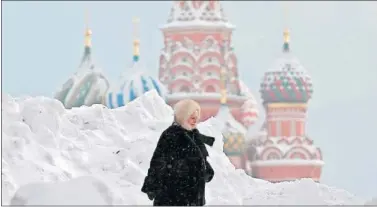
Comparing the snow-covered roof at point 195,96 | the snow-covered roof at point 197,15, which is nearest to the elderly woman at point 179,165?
the snow-covered roof at point 195,96

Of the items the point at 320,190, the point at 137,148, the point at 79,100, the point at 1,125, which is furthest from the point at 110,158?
the point at 79,100

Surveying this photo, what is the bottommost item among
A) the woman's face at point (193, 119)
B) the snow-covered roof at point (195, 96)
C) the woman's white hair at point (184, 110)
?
the snow-covered roof at point (195, 96)

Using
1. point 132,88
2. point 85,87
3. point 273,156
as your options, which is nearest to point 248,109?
point 273,156

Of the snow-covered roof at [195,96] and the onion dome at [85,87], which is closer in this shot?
the onion dome at [85,87]

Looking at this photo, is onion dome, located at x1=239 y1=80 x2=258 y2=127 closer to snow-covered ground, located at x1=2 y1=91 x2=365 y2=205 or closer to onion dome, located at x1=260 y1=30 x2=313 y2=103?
onion dome, located at x1=260 y1=30 x2=313 y2=103

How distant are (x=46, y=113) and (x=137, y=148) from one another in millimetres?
798

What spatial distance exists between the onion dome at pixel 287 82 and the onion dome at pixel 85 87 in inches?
240

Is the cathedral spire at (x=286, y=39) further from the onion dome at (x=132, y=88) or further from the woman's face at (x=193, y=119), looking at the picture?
the woman's face at (x=193, y=119)

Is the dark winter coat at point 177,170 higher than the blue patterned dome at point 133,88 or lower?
higher

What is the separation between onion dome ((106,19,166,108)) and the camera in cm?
6181

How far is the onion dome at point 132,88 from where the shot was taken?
6181cm

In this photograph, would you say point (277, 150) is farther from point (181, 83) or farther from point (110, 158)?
point (110, 158)

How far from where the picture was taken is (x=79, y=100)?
63.1m

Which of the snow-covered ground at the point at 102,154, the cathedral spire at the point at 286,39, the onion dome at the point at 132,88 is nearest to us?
the snow-covered ground at the point at 102,154
